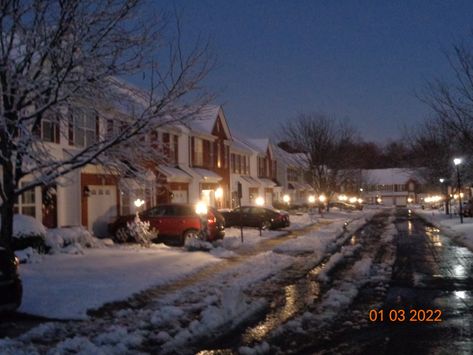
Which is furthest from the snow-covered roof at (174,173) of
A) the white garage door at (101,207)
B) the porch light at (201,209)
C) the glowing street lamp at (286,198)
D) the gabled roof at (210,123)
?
the glowing street lamp at (286,198)

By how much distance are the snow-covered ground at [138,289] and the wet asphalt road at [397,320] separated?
2.58 feet

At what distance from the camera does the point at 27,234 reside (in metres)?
16.9

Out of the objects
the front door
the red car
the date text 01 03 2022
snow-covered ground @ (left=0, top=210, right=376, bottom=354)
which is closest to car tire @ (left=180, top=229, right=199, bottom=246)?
the red car

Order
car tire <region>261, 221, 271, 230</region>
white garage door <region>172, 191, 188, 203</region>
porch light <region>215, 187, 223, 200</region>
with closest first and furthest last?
car tire <region>261, 221, 271, 230</region>
white garage door <region>172, 191, 188, 203</region>
porch light <region>215, 187, 223, 200</region>

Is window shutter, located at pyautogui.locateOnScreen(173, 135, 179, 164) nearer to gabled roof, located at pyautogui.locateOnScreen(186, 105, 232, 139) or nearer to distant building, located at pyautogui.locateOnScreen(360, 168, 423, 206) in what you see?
gabled roof, located at pyautogui.locateOnScreen(186, 105, 232, 139)

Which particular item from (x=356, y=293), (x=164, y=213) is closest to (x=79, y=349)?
(x=356, y=293)

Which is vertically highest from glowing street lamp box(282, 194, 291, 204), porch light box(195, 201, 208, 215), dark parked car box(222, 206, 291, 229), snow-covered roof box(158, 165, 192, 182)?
snow-covered roof box(158, 165, 192, 182)

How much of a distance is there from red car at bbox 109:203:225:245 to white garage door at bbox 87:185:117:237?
6.62 feet

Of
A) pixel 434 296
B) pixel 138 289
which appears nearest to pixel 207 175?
pixel 138 289

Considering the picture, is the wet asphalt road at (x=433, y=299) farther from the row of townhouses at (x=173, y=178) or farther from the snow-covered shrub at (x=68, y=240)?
the snow-covered shrub at (x=68, y=240)

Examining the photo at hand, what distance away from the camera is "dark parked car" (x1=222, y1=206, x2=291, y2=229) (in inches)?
1254

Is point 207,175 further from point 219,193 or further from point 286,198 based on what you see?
point 286,198

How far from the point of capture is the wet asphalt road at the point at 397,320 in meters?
7.73

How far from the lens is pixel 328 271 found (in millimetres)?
14938
